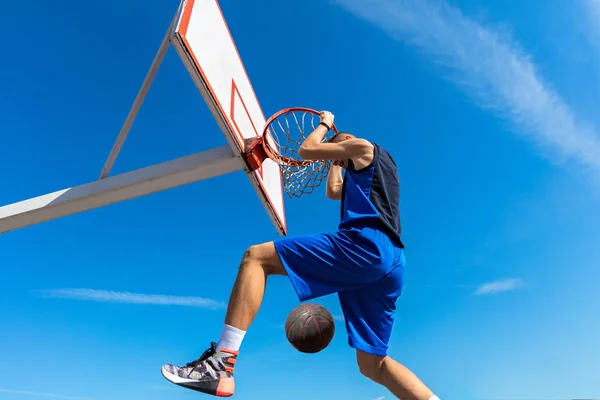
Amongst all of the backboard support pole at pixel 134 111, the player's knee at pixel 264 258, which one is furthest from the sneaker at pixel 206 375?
the backboard support pole at pixel 134 111

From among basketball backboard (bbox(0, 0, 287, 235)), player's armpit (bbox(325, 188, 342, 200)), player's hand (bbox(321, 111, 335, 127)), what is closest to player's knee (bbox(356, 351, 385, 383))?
player's armpit (bbox(325, 188, 342, 200))

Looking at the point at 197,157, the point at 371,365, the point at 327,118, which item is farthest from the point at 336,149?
the point at 197,157

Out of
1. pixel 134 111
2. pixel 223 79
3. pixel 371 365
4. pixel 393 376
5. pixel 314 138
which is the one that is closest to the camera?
pixel 393 376

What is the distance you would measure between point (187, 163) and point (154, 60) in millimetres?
1160

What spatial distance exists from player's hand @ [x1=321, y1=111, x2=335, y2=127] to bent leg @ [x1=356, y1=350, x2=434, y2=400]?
1.87 meters

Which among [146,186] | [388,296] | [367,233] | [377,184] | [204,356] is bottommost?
[204,356]

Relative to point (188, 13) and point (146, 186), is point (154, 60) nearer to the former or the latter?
point (188, 13)

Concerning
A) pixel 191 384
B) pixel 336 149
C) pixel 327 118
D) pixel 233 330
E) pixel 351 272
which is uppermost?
pixel 327 118

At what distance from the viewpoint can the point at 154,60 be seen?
4.85 meters

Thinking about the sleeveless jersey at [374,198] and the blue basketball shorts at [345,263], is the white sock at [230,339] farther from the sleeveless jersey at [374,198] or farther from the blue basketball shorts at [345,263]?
the sleeveless jersey at [374,198]

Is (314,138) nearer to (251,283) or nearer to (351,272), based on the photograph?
(351,272)

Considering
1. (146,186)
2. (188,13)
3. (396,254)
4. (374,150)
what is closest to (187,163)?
(146,186)

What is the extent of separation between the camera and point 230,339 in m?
2.67

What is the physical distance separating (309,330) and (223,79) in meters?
2.80
